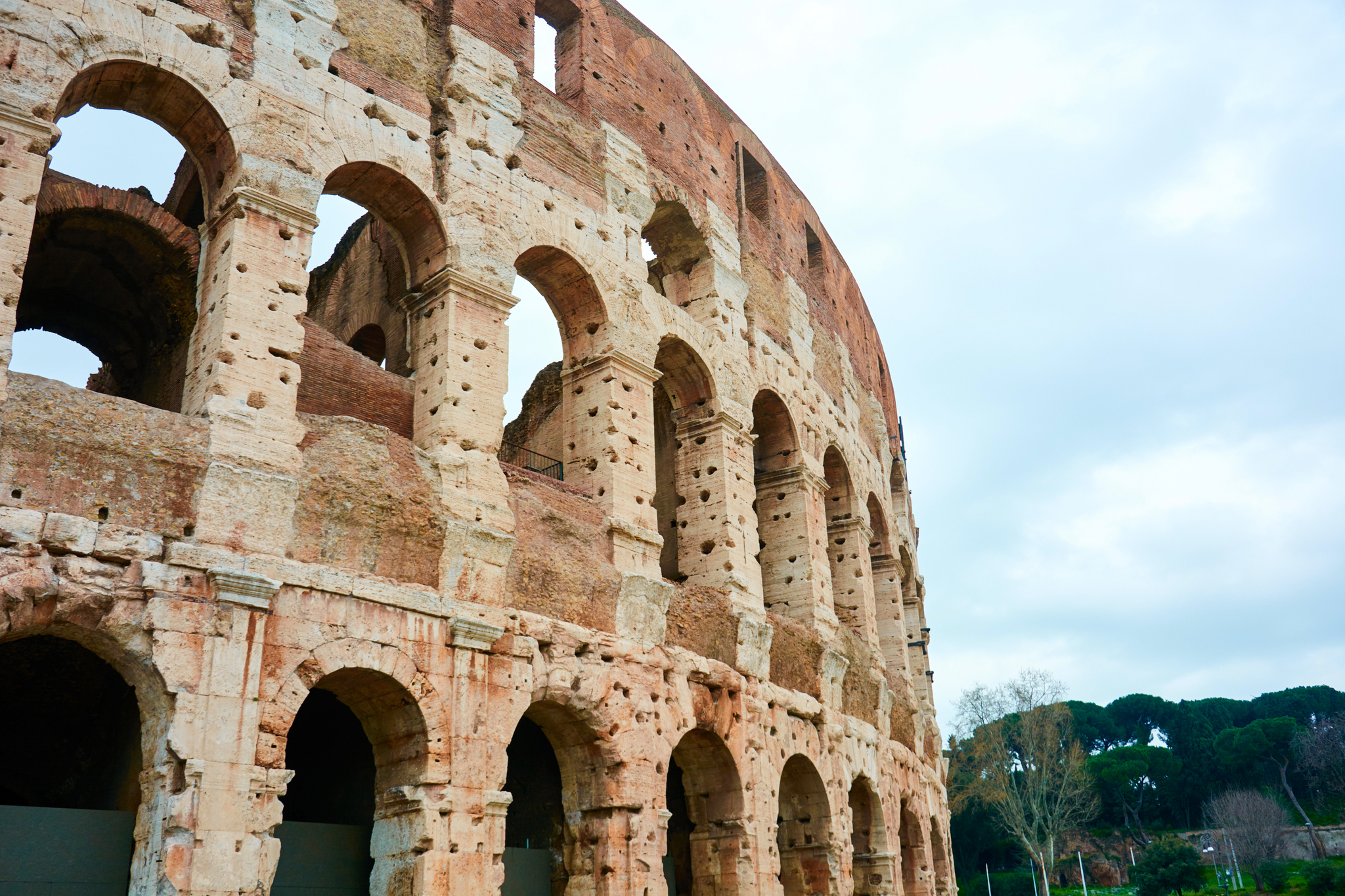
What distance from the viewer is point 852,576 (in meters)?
15.4

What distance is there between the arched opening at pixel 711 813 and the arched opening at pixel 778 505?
113 inches

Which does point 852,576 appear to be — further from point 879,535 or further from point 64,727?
point 64,727

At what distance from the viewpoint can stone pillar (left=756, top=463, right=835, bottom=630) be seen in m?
13.5

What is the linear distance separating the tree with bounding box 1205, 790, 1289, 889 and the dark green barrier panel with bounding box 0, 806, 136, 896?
112 ft

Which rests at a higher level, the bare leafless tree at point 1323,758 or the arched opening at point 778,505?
the arched opening at point 778,505

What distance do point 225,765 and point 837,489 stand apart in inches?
410

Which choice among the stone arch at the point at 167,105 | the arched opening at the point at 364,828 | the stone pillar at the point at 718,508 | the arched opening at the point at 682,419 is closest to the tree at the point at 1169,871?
the arched opening at the point at 682,419

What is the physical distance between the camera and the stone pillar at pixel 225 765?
670cm

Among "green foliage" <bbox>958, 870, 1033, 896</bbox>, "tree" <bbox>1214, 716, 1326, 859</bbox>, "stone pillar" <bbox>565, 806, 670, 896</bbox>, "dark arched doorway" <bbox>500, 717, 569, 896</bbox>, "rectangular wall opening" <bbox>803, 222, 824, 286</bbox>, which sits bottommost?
"green foliage" <bbox>958, 870, 1033, 896</bbox>

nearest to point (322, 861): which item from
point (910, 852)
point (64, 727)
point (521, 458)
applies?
point (64, 727)

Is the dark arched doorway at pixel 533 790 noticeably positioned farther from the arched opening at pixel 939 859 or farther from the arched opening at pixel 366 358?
the arched opening at pixel 939 859

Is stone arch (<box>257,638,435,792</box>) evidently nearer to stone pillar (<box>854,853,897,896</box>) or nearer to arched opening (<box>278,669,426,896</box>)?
arched opening (<box>278,669,426,896</box>)

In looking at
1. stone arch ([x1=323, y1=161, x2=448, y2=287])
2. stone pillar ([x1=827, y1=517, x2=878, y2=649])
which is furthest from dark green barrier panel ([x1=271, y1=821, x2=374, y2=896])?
stone pillar ([x1=827, y1=517, x2=878, y2=649])

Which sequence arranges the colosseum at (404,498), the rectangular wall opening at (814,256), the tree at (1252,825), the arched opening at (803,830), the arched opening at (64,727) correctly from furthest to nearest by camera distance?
the tree at (1252,825), the rectangular wall opening at (814,256), the arched opening at (803,830), the arched opening at (64,727), the colosseum at (404,498)
